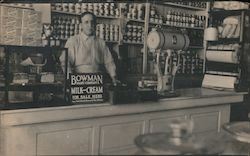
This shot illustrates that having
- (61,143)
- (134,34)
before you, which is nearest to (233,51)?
(134,34)

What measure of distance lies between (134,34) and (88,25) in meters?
0.22

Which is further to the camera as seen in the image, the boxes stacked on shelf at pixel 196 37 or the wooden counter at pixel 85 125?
the boxes stacked on shelf at pixel 196 37

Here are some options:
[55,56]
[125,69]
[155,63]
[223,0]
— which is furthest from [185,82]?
[55,56]

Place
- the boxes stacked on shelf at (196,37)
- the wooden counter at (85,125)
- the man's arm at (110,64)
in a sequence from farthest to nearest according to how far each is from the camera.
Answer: the boxes stacked on shelf at (196,37), the man's arm at (110,64), the wooden counter at (85,125)

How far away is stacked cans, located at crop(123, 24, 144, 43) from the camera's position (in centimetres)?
155

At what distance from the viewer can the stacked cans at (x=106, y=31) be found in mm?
1460

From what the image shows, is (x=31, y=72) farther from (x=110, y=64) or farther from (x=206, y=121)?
(x=206, y=121)

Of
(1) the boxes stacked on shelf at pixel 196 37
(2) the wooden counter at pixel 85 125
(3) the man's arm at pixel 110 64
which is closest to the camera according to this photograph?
(2) the wooden counter at pixel 85 125

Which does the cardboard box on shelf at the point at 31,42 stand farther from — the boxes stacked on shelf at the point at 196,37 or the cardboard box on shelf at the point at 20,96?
the boxes stacked on shelf at the point at 196,37

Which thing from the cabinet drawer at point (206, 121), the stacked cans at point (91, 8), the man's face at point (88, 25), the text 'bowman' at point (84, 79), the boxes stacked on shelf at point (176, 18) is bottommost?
the cabinet drawer at point (206, 121)

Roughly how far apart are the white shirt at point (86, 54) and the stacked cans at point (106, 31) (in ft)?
0.08

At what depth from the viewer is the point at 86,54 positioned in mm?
1436

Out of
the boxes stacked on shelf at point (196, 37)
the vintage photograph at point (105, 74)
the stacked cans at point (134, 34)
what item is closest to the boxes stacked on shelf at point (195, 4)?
the vintage photograph at point (105, 74)

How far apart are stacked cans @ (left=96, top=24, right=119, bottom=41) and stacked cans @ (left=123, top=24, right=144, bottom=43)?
0.06 metres
